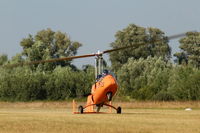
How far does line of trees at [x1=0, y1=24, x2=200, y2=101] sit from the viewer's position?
7424 centimetres

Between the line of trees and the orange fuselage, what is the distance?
34505 millimetres

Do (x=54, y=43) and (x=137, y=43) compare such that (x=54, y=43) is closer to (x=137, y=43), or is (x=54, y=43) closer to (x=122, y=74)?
(x=137, y=43)

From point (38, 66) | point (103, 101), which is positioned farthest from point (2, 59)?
point (103, 101)

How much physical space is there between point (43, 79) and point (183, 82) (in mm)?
24836

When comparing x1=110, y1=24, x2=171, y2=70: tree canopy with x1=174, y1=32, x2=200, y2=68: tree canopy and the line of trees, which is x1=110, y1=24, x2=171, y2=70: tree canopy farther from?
x1=174, y1=32, x2=200, y2=68: tree canopy

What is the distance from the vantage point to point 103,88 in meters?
32.8

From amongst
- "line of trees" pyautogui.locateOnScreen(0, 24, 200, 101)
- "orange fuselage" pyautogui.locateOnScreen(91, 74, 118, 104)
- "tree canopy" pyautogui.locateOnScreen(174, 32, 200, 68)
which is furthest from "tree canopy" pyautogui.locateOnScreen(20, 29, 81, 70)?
"orange fuselage" pyautogui.locateOnScreen(91, 74, 118, 104)

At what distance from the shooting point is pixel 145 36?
397ft

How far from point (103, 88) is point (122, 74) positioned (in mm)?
63904

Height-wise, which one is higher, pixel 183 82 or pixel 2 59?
pixel 2 59

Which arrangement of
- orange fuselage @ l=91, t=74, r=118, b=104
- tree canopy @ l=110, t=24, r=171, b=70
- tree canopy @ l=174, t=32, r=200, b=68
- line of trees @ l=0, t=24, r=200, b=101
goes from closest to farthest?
1. orange fuselage @ l=91, t=74, r=118, b=104
2. line of trees @ l=0, t=24, r=200, b=101
3. tree canopy @ l=174, t=32, r=200, b=68
4. tree canopy @ l=110, t=24, r=171, b=70

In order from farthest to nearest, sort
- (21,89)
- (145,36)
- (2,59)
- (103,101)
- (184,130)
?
1. (145,36)
2. (2,59)
3. (21,89)
4. (103,101)
5. (184,130)

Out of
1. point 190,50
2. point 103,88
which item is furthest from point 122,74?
point 103,88

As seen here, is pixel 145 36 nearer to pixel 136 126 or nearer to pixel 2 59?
pixel 2 59
